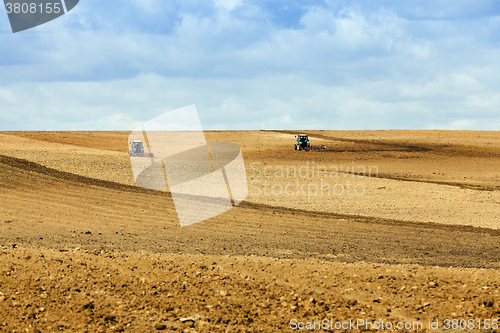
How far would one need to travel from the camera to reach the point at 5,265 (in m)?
8.18

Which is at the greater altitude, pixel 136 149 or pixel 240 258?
pixel 136 149

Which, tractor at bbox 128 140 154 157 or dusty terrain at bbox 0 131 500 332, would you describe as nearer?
dusty terrain at bbox 0 131 500 332

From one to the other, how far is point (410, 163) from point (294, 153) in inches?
491

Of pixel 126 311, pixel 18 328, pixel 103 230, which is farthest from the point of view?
pixel 103 230

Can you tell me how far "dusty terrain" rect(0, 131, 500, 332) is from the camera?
→ 6785 millimetres

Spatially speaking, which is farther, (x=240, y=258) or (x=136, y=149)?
(x=136, y=149)

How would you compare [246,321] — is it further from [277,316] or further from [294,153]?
[294,153]

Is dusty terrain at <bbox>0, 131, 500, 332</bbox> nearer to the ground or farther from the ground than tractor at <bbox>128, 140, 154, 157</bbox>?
nearer to the ground

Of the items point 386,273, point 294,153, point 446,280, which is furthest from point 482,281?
point 294,153

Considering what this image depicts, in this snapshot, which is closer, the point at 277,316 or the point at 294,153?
the point at 277,316

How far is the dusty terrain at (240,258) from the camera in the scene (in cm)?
679

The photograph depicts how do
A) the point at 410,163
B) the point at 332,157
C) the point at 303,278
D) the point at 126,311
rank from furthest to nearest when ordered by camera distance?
the point at 332,157 → the point at 410,163 → the point at 303,278 → the point at 126,311

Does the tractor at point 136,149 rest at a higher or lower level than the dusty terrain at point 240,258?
higher

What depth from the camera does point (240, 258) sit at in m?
9.36
